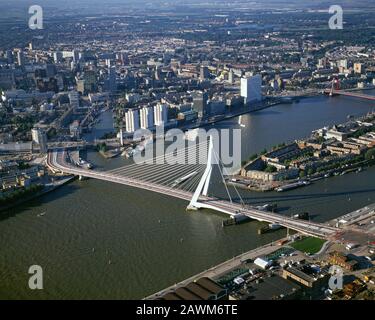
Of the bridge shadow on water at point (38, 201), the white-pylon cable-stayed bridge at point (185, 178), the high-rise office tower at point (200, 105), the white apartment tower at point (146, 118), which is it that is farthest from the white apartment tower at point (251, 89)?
the bridge shadow on water at point (38, 201)

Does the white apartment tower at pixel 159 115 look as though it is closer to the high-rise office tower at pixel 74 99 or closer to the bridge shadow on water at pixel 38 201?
the high-rise office tower at pixel 74 99

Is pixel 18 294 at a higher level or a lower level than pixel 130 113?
lower

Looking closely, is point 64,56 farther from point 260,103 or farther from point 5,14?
point 5,14

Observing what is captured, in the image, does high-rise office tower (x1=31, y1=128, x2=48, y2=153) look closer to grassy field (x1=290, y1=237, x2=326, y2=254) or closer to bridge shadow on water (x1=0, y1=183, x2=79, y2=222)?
bridge shadow on water (x1=0, y1=183, x2=79, y2=222)

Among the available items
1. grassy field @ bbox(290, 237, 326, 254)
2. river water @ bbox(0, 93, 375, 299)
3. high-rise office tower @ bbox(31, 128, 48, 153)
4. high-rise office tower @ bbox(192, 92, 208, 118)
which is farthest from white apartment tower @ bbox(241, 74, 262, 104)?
grassy field @ bbox(290, 237, 326, 254)

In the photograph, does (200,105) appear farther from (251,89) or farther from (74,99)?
(74,99)

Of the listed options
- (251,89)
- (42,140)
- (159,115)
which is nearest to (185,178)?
(42,140)
